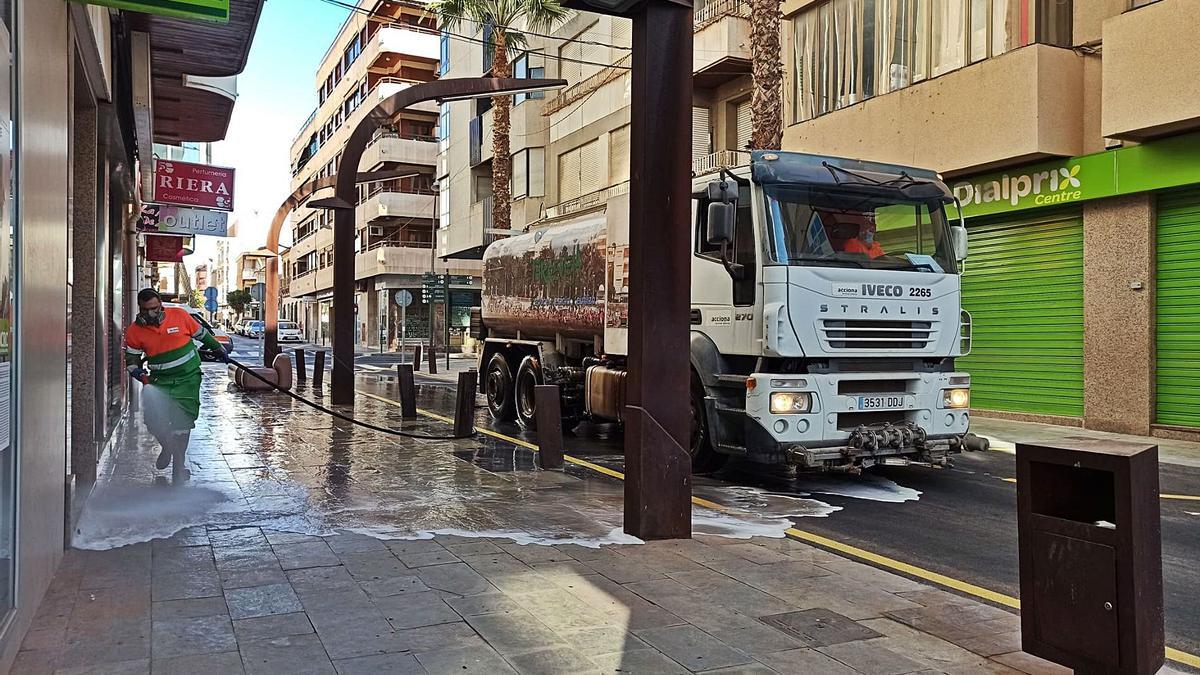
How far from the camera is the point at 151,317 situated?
8.04 m

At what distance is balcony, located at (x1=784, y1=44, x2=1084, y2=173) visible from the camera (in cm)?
1377

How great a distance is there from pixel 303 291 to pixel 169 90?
66.7 metres

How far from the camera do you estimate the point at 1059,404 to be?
14.7 metres

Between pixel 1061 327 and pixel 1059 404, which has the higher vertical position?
pixel 1061 327

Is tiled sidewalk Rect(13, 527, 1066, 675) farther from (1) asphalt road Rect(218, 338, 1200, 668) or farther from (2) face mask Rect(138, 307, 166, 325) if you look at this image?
(2) face mask Rect(138, 307, 166, 325)

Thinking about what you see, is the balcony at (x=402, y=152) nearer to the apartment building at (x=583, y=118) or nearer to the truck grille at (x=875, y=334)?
the apartment building at (x=583, y=118)

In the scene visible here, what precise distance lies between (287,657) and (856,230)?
6.38m

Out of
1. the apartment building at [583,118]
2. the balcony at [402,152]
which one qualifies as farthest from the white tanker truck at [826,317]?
the balcony at [402,152]

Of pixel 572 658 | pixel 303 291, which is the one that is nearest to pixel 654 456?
pixel 572 658

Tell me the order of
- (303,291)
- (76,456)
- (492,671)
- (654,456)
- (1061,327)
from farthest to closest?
(303,291), (1061,327), (76,456), (654,456), (492,671)

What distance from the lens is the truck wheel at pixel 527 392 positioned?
13481 mm

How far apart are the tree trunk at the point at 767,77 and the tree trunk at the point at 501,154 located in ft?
35.3

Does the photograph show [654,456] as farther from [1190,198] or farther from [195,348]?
[1190,198]

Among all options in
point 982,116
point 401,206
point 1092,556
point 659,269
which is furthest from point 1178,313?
point 401,206
